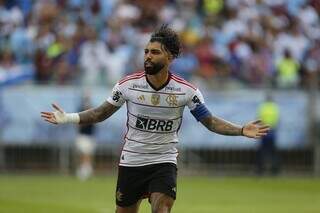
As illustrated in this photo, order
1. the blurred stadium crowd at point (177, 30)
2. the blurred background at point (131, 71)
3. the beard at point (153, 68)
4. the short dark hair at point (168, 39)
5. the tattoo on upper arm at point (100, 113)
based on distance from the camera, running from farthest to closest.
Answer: the blurred stadium crowd at point (177, 30) → the blurred background at point (131, 71) → the tattoo on upper arm at point (100, 113) → the short dark hair at point (168, 39) → the beard at point (153, 68)

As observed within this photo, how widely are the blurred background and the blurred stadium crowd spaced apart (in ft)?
0.11

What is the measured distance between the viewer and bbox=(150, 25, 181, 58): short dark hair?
10.6 meters

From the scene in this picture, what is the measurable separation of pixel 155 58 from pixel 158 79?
0.32m

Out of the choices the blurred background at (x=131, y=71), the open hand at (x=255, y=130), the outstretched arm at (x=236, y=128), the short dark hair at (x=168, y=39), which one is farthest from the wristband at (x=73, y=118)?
the blurred background at (x=131, y=71)

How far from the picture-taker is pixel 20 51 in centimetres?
2756

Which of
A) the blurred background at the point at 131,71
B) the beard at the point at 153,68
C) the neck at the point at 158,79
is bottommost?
the blurred background at the point at 131,71

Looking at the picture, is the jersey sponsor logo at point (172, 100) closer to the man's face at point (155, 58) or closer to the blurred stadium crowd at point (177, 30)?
the man's face at point (155, 58)

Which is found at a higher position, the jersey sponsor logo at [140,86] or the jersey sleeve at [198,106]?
the jersey sponsor logo at [140,86]

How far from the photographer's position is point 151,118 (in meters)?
10.7

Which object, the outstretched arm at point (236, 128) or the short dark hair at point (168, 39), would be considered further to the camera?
the outstretched arm at point (236, 128)

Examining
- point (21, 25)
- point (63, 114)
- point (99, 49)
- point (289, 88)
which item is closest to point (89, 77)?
point (99, 49)

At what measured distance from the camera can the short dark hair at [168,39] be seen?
1059cm

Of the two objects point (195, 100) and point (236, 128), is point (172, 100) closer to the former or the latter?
point (195, 100)

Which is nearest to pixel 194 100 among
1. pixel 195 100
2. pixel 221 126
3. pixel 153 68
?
pixel 195 100
